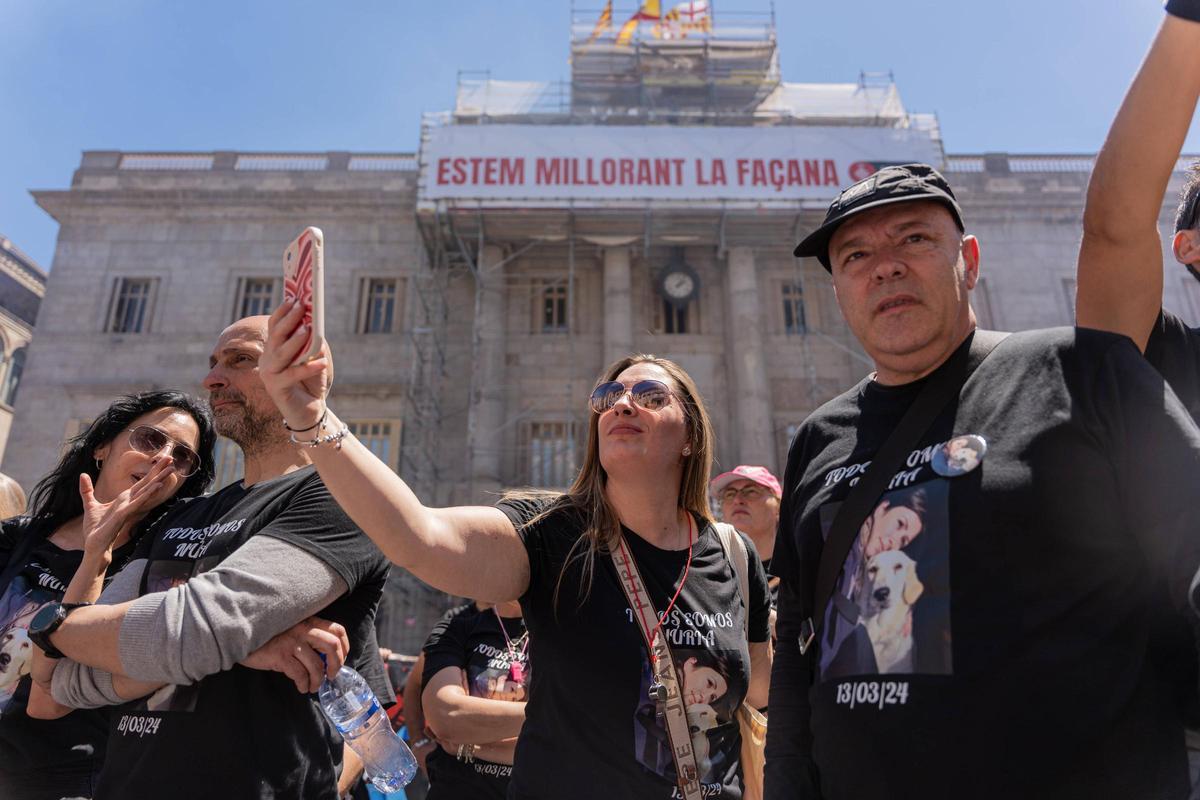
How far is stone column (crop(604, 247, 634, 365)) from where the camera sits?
1705 cm

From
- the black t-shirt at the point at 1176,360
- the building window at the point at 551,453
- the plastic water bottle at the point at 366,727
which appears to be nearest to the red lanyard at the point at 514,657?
the plastic water bottle at the point at 366,727

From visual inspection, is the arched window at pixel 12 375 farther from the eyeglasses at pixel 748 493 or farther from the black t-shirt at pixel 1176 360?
the black t-shirt at pixel 1176 360

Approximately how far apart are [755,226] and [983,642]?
667 inches

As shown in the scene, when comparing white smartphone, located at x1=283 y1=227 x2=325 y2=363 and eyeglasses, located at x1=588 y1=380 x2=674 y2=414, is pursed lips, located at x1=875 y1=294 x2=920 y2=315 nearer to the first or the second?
eyeglasses, located at x1=588 y1=380 x2=674 y2=414

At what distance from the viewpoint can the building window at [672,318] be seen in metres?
18.0

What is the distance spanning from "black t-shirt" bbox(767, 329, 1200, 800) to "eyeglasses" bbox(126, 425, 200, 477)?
2701 mm

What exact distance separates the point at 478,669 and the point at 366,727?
1.62m

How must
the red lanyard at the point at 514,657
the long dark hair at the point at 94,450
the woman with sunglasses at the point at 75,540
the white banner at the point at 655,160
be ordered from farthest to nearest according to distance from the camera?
1. the white banner at the point at 655,160
2. the red lanyard at the point at 514,657
3. the long dark hair at the point at 94,450
4. the woman with sunglasses at the point at 75,540

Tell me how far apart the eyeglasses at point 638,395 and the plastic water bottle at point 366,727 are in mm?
1157

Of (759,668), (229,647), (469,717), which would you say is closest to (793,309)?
(469,717)

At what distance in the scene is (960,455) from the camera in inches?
60.2

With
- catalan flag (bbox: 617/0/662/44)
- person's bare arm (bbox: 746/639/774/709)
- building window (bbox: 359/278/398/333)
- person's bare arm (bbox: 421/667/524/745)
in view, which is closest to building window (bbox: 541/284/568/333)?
building window (bbox: 359/278/398/333)

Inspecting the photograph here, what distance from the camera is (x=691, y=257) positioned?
727 inches

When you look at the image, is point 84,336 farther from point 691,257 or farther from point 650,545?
point 650,545
